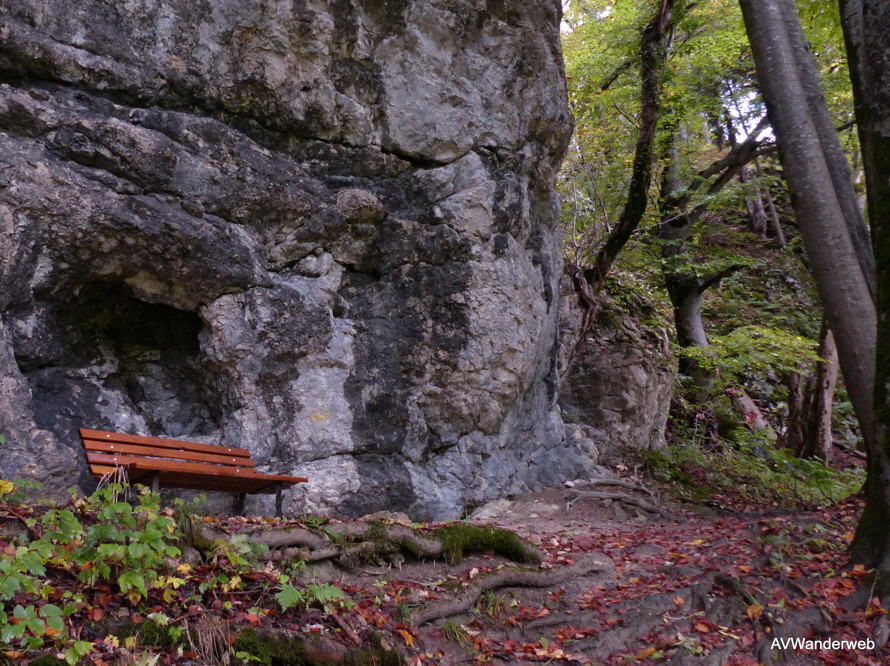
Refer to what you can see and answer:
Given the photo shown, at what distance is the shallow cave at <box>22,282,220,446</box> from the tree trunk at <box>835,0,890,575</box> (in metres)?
5.46

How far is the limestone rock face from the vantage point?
513cm

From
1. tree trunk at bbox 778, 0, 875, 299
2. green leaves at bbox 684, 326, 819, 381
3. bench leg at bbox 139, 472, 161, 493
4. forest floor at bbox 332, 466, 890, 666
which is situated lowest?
forest floor at bbox 332, 466, 890, 666

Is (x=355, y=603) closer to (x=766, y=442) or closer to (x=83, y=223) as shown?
(x=83, y=223)

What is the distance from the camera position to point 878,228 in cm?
429

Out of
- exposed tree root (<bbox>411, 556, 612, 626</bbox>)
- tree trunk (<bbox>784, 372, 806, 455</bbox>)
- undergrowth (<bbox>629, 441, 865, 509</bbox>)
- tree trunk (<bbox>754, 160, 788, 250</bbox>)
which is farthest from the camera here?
tree trunk (<bbox>754, 160, 788, 250</bbox>)

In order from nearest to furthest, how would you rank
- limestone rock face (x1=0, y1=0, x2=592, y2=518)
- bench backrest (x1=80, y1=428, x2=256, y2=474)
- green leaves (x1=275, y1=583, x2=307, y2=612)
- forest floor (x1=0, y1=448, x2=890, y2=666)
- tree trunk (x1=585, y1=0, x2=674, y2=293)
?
forest floor (x1=0, y1=448, x2=890, y2=666) → green leaves (x1=275, y1=583, x2=307, y2=612) → bench backrest (x1=80, y1=428, x2=256, y2=474) → limestone rock face (x1=0, y1=0, x2=592, y2=518) → tree trunk (x1=585, y1=0, x2=674, y2=293)

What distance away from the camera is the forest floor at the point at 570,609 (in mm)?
2945

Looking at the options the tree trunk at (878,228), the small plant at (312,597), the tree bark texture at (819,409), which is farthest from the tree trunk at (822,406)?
the small plant at (312,597)

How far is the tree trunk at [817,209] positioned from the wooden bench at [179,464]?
4895 millimetres

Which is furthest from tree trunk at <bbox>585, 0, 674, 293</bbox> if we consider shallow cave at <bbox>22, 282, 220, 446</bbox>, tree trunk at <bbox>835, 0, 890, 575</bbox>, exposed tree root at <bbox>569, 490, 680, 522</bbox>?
shallow cave at <bbox>22, 282, 220, 446</bbox>

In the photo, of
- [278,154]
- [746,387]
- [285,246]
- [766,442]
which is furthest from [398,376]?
[746,387]

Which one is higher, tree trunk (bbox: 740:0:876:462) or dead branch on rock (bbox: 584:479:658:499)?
tree trunk (bbox: 740:0:876:462)

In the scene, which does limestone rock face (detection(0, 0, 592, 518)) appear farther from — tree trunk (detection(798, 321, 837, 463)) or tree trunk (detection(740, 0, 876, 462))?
tree trunk (detection(798, 321, 837, 463))

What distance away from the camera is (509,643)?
12.2 feet
